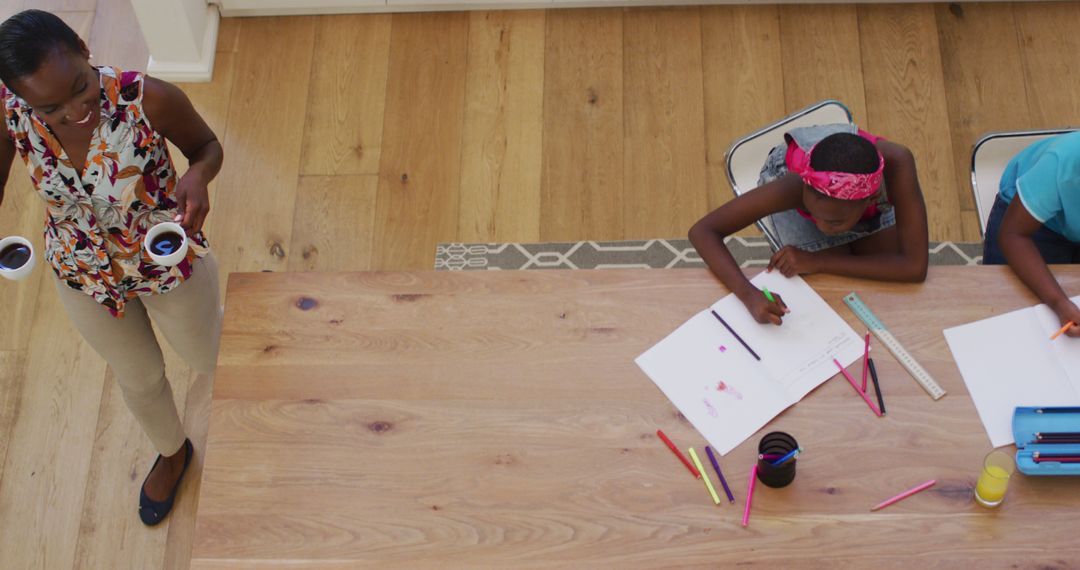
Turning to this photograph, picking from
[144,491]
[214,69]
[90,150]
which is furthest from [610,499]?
[214,69]

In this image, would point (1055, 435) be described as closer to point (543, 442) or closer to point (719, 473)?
point (719, 473)

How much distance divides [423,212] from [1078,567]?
2023 mm

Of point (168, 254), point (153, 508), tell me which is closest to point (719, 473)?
point (168, 254)

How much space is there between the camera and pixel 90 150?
6.50 ft

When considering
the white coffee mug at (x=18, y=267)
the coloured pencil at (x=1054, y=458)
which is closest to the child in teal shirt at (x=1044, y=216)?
the coloured pencil at (x=1054, y=458)

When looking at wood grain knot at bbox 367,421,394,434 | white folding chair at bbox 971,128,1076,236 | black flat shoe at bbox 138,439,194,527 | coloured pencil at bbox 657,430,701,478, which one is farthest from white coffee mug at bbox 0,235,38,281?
white folding chair at bbox 971,128,1076,236

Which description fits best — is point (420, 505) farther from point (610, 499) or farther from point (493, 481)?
point (610, 499)

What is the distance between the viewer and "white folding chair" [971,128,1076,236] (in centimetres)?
255

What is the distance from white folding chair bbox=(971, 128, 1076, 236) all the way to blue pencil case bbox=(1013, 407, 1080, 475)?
0.80 m

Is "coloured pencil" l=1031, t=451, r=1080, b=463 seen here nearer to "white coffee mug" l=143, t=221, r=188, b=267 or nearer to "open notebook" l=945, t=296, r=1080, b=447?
"open notebook" l=945, t=296, r=1080, b=447

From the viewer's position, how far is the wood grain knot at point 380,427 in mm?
1856

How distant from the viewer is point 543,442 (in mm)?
1837

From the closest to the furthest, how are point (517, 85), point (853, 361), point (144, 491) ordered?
point (853, 361)
point (144, 491)
point (517, 85)

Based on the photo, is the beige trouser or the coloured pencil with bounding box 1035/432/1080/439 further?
the beige trouser
